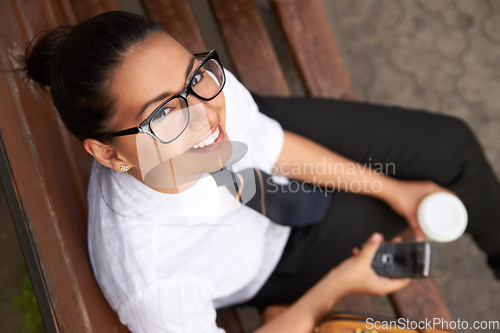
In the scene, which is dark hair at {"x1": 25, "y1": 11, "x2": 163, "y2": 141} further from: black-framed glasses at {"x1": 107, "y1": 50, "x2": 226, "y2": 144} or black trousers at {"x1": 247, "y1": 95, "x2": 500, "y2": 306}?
black trousers at {"x1": 247, "y1": 95, "x2": 500, "y2": 306}

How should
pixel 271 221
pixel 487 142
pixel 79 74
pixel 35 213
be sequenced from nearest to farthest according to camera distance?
pixel 79 74 → pixel 35 213 → pixel 271 221 → pixel 487 142

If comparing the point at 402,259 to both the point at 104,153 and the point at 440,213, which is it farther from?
the point at 104,153

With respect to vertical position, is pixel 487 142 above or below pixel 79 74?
below

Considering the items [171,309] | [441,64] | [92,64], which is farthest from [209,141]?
[441,64]

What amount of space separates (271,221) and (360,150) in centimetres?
26

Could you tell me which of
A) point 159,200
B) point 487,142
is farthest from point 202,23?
point 487,142

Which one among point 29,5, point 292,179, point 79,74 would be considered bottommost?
point 292,179

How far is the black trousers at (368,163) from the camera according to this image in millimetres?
886

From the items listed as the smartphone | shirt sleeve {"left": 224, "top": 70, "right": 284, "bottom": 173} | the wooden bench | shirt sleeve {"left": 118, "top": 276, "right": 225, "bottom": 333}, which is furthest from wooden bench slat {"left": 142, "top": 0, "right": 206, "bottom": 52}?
the smartphone

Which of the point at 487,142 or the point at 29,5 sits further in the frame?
the point at 487,142

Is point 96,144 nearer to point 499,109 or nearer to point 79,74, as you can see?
point 79,74

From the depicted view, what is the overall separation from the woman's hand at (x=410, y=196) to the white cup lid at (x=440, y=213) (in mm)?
23

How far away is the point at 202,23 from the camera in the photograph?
0.96 metres

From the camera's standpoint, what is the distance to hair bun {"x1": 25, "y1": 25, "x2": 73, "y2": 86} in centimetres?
→ 52
